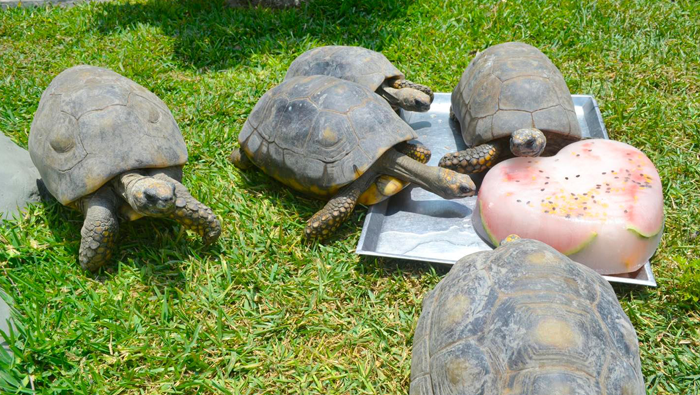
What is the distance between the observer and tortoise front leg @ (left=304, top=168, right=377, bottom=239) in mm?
2986

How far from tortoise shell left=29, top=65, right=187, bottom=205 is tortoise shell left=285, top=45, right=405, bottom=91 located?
4.28 ft

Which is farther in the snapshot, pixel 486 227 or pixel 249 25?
pixel 249 25

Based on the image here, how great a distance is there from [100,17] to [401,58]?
12.4 ft

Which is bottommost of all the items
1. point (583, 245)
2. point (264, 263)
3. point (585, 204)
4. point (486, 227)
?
point (264, 263)

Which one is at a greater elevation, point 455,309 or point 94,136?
point 94,136

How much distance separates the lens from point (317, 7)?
5.73 m

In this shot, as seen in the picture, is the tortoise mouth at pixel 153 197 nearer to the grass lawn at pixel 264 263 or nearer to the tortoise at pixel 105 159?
the tortoise at pixel 105 159

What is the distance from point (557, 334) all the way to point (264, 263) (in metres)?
1.78

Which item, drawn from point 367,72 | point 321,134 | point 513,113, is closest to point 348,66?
point 367,72

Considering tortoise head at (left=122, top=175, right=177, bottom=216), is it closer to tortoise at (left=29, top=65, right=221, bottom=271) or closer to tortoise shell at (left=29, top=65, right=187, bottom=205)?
tortoise at (left=29, top=65, right=221, bottom=271)

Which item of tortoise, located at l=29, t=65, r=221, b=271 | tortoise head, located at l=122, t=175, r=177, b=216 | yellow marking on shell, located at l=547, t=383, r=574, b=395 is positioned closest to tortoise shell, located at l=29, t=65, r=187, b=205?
tortoise, located at l=29, t=65, r=221, b=271

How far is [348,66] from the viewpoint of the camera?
3908mm

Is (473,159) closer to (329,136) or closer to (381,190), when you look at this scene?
(381,190)

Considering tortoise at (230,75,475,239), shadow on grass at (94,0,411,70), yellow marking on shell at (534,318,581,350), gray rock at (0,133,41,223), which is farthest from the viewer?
shadow on grass at (94,0,411,70)
